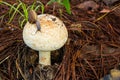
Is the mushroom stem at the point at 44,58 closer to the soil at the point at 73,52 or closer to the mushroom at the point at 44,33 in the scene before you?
the soil at the point at 73,52

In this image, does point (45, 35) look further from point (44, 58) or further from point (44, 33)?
point (44, 58)

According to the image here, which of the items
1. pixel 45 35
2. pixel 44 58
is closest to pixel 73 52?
pixel 44 58

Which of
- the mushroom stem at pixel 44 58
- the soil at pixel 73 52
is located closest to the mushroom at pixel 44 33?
the mushroom stem at pixel 44 58

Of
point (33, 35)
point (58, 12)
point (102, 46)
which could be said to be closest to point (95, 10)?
point (58, 12)

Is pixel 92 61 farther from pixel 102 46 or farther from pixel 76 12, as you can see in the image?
pixel 76 12

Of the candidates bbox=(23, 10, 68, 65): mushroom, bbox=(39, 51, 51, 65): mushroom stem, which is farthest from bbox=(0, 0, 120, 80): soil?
bbox=(23, 10, 68, 65): mushroom

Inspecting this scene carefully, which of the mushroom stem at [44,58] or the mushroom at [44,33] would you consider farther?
the mushroom stem at [44,58]
